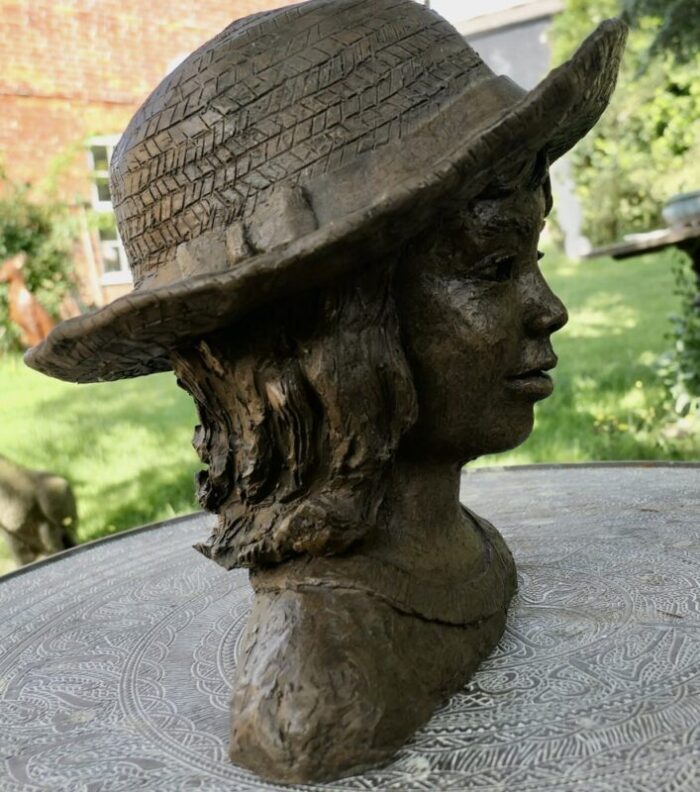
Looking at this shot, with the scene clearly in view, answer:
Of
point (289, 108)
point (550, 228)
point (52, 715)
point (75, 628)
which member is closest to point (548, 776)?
point (52, 715)

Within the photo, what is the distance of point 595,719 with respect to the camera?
1.60 m

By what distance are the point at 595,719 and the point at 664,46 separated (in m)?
4.44

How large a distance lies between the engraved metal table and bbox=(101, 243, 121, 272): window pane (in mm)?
8986

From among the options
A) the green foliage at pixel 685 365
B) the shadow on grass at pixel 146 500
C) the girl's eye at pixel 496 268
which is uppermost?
the girl's eye at pixel 496 268

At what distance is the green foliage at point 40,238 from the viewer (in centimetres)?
1076

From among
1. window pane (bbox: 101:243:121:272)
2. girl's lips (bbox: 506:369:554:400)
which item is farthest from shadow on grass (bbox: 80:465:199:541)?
window pane (bbox: 101:243:121:272)

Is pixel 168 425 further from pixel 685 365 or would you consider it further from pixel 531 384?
pixel 531 384

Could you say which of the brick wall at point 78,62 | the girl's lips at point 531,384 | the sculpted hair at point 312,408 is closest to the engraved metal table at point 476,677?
the sculpted hair at point 312,408

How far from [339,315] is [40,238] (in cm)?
1020

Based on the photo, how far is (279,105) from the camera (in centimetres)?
164

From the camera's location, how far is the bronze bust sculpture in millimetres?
1549

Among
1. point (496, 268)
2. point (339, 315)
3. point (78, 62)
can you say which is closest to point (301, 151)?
point (339, 315)

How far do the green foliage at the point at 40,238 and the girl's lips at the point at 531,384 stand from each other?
984 centimetres

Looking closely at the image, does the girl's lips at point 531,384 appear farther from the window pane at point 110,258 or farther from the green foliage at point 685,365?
the window pane at point 110,258
